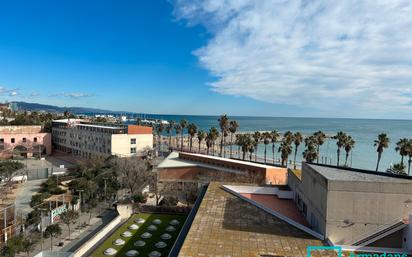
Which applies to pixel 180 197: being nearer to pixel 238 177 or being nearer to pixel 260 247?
pixel 238 177

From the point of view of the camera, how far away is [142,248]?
23.5 meters

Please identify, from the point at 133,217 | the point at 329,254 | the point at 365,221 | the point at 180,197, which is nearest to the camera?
the point at 329,254

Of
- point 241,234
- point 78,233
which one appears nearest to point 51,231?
point 78,233

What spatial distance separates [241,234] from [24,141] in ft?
250

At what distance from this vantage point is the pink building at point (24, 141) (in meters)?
70.8

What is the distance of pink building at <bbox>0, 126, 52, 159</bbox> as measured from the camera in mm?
70750

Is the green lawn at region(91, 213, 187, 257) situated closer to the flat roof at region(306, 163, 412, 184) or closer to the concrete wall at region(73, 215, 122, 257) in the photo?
the concrete wall at region(73, 215, 122, 257)

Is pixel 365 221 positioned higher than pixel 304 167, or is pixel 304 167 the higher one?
pixel 304 167

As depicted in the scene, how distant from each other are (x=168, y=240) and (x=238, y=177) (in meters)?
19.0

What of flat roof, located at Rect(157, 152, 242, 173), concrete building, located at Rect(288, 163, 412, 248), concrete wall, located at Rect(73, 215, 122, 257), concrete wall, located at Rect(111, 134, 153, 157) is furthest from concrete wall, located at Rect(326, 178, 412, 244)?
concrete wall, located at Rect(111, 134, 153, 157)

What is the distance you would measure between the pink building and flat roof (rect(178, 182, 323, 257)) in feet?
223

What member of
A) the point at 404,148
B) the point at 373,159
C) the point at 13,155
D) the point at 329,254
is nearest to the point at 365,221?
the point at 329,254

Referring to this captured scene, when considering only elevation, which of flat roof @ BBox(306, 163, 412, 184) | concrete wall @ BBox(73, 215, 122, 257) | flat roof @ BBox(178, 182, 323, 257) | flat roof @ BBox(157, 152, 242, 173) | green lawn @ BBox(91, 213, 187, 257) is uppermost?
flat roof @ BBox(306, 163, 412, 184)

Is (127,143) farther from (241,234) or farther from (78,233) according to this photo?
(241,234)
